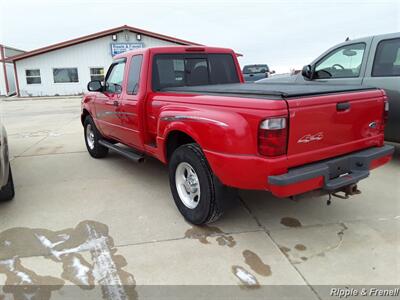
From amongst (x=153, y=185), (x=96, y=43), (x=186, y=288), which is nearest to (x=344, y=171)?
(x=186, y=288)

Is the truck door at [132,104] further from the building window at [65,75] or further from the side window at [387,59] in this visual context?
the building window at [65,75]

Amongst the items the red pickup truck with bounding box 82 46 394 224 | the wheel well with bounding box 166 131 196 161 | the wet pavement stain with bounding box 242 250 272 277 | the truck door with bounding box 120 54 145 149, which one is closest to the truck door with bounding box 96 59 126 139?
the truck door with bounding box 120 54 145 149

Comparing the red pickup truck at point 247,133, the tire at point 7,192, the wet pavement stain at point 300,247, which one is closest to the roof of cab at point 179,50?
the red pickup truck at point 247,133

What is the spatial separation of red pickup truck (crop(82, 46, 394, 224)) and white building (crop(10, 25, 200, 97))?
24.3 m

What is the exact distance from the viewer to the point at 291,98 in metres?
2.70

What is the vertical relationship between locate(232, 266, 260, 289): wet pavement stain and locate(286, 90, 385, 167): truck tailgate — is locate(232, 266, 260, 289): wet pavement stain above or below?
below

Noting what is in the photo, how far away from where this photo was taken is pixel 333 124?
9.77ft

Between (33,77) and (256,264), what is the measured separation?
28944 mm

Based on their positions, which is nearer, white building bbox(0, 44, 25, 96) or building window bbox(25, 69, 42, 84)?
building window bbox(25, 69, 42, 84)

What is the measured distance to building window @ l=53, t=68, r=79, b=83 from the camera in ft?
90.0

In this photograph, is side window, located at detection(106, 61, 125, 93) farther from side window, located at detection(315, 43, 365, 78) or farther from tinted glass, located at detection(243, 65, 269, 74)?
tinted glass, located at detection(243, 65, 269, 74)

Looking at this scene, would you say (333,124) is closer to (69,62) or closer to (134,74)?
(134,74)

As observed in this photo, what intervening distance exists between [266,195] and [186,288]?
6.68 feet

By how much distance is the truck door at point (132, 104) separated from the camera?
4371 millimetres
